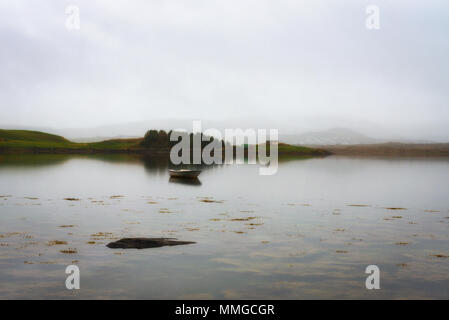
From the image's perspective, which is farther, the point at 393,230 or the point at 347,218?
the point at 347,218

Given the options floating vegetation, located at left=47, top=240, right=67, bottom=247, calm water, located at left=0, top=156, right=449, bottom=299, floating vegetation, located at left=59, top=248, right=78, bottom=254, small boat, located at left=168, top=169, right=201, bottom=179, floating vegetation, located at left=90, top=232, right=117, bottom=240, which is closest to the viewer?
calm water, located at left=0, top=156, right=449, bottom=299

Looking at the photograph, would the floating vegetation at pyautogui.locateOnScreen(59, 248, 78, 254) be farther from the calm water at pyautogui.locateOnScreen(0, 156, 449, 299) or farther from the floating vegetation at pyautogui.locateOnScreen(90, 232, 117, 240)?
the floating vegetation at pyautogui.locateOnScreen(90, 232, 117, 240)

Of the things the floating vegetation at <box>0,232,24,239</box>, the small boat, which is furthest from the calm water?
the small boat

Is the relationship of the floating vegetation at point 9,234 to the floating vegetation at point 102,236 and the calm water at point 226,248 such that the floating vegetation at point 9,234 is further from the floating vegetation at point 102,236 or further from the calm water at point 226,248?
the floating vegetation at point 102,236

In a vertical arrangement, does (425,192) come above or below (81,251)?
above

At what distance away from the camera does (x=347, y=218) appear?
38.8m

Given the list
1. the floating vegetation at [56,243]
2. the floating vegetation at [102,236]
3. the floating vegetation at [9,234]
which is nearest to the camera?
the floating vegetation at [56,243]

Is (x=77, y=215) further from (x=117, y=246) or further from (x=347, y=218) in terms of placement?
(x=347, y=218)

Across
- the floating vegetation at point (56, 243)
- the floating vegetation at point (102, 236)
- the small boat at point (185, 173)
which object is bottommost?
the floating vegetation at point (56, 243)

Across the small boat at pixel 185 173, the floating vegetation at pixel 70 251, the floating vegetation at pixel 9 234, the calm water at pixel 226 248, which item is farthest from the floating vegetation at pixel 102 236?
the small boat at pixel 185 173
